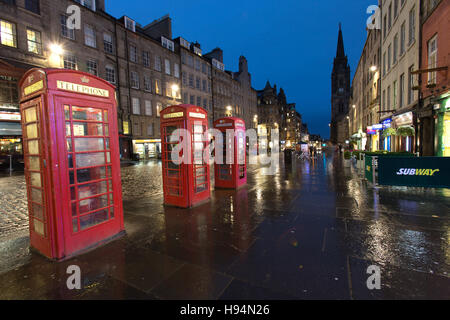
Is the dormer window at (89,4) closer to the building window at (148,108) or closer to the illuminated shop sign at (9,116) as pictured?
the building window at (148,108)

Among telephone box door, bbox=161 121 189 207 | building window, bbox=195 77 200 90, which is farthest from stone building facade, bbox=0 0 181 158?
telephone box door, bbox=161 121 189 207

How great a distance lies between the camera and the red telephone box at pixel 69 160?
3.57 m

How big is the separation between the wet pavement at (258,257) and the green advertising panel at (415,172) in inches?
60.3

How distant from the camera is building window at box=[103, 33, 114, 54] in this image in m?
25.6

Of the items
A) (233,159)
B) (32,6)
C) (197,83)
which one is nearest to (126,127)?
(32,6)

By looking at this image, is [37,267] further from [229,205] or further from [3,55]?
[3,55]

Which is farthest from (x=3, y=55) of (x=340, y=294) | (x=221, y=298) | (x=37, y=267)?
(x=340, y=294)

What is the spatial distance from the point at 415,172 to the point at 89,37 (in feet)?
102

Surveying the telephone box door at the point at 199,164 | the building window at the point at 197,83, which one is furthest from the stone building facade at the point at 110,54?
the telephone box door at the point at 199,164

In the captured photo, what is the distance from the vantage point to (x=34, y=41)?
19.7 meters

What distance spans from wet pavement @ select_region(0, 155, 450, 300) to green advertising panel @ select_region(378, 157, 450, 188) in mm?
1531

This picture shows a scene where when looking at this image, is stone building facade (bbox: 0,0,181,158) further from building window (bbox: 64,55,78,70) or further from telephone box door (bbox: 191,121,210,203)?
telephone box door (bbox: 191,121,210,203)

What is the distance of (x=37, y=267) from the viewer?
3.53 meters

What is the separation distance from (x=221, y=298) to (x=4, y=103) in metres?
25.0
